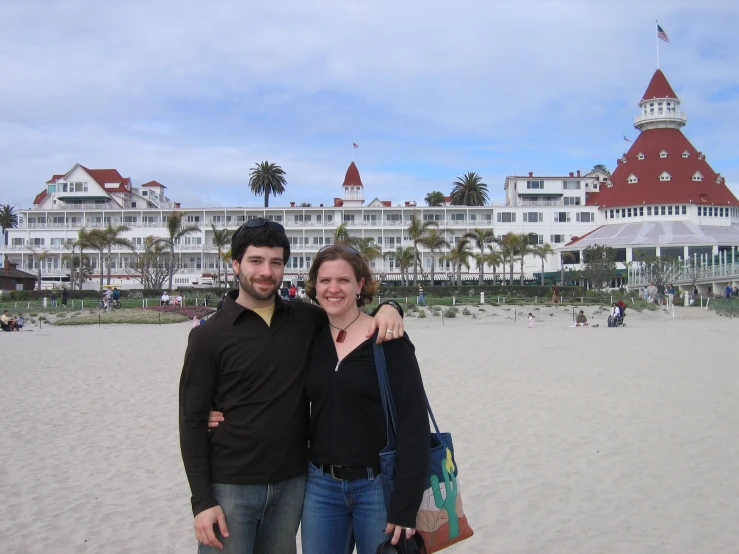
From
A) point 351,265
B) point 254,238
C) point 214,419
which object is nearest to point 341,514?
point 214,419

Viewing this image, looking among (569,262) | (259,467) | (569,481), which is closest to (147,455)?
(569,481)

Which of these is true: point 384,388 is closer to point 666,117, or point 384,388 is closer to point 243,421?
point 243,421

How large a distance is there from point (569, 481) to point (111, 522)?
4200 mm

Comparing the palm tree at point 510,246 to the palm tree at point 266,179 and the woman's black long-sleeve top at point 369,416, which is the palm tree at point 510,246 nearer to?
the palm tree at point 266,179

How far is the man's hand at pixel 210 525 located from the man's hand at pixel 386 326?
102cm

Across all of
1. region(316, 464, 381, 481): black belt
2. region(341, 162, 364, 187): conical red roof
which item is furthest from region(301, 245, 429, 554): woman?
region(341, 162, 364, 187): conical red roof

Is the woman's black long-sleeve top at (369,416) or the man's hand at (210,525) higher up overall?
the woman's black long-sleeve top at (369,416)

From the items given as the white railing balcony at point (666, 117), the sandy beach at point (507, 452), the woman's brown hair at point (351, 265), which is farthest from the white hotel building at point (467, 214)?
the woman's brown hair at point (351, 265)

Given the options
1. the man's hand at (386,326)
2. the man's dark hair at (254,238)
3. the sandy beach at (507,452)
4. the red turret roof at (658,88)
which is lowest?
the sandy beach at (507,452)

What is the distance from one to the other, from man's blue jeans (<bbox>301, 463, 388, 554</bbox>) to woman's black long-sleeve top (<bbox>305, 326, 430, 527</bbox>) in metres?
0.09

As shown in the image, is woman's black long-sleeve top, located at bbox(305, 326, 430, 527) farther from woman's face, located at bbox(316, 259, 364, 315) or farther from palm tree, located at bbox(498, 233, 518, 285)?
palm tree, located at bbox(498, 233, 518, 285)

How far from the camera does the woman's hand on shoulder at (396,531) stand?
9.13 feet

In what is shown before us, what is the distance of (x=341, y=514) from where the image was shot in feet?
9.75

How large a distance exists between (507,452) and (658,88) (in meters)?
77.2
